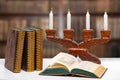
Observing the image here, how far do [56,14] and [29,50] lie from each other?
6.01ft

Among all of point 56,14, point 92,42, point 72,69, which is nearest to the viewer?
point 72,69

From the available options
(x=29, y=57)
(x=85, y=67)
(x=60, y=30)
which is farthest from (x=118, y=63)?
(x=60, y=30)

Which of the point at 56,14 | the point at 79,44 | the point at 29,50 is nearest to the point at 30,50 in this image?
the point at 29,50

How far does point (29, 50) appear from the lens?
1376mm

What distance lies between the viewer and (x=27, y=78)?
1274mm

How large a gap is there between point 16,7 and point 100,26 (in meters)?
0.96

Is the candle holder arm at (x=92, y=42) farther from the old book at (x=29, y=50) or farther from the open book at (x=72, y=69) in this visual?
the old book at (x=29, y=50)

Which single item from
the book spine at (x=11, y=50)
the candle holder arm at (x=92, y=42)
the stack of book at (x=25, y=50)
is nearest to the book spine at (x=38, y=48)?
the stack of book at (x=25, y=50)

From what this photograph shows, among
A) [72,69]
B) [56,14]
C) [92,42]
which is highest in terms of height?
[56,14]

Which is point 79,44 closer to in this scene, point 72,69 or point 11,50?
point 72,69

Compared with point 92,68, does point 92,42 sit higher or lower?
higher

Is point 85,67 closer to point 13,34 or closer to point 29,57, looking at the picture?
point 29,57

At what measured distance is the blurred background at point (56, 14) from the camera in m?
3.19

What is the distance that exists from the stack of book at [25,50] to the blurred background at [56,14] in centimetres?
179
